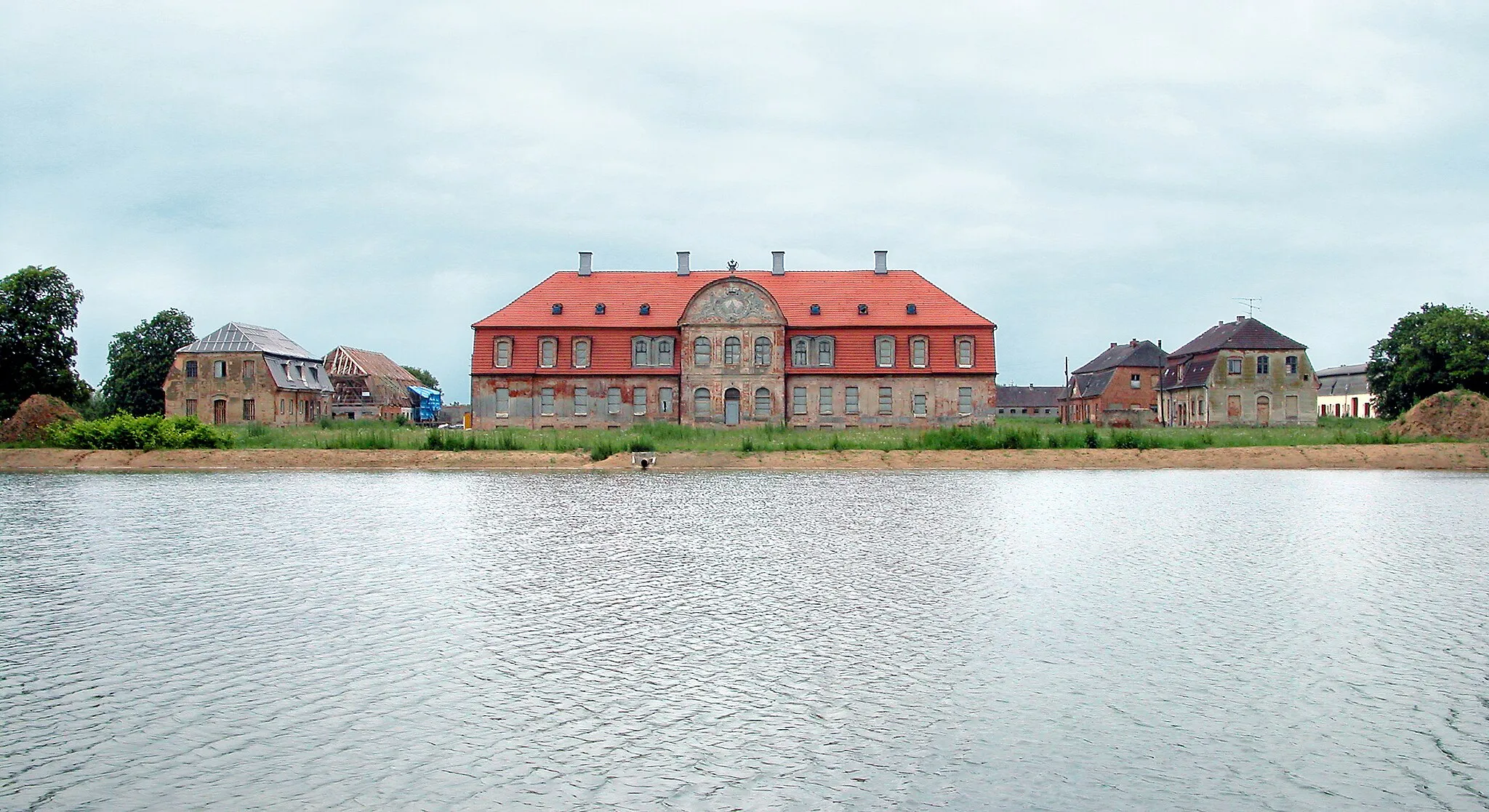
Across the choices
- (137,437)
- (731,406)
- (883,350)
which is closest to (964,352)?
(883,350)

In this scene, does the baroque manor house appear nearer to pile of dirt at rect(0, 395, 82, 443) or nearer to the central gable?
the central gable

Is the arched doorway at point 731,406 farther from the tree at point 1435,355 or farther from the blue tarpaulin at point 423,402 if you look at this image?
the tree at point 1435,355

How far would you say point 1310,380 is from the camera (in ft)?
223

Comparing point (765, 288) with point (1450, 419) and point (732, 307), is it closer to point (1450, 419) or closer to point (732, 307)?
point (732, 307)

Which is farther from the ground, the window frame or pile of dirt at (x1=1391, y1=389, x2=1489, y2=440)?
the window frame

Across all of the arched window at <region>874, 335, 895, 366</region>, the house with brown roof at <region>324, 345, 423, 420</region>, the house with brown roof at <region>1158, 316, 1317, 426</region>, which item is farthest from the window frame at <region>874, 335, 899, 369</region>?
the house with brown roof at <region>324, 345, 423, 420</region>

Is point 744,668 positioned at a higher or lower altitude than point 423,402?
lower

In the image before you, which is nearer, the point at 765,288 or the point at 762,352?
the point at 762,352

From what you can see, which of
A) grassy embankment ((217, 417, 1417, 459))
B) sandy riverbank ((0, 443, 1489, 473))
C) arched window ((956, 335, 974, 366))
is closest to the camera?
sandy riverbank ((0, 443, 1489, 473))

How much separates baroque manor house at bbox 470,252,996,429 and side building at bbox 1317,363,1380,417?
200ft

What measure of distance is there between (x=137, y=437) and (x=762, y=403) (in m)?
30.3

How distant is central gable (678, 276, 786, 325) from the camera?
60.3 metres

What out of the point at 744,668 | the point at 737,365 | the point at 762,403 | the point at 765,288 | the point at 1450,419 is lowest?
A: the point at 744,668

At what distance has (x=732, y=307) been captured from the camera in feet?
198
